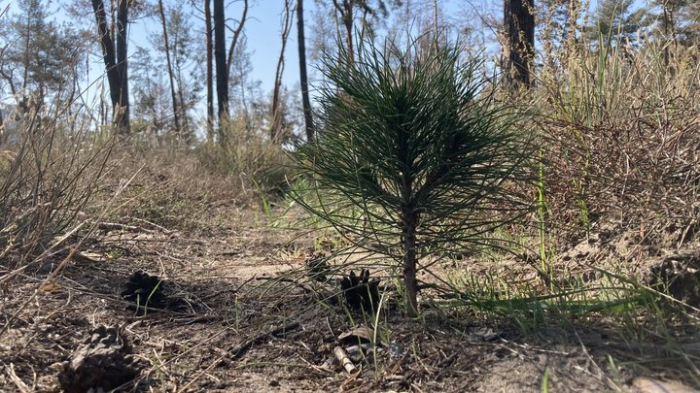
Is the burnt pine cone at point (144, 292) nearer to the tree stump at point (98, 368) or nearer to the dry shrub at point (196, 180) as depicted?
the dry shrub at point (196, 180)

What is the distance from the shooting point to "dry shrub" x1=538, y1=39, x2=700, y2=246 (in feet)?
7.20

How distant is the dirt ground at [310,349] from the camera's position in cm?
147

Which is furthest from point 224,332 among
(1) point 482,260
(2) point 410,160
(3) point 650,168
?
(3) point 650,168

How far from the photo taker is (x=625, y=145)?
235 centimetres

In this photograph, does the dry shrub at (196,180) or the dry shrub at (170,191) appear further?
the dry shrub at (196,180)

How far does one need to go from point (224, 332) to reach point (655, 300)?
56.4 inches

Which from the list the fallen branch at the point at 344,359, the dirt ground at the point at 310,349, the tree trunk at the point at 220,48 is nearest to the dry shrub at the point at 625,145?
the dirt ground at the point at 310,349

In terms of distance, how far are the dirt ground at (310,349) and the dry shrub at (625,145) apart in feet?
2.34

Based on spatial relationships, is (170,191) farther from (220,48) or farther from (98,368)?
(220,48)

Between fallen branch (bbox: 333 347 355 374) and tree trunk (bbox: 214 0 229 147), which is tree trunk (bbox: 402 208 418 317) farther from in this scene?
tree trunk (bbox: 214 0 229 147)

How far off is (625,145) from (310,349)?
1.57 m

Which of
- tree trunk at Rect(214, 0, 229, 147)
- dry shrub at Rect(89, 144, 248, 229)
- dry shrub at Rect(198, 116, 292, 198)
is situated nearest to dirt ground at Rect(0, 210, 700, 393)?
dry shrub at Rect(89, 144, 248, 229)

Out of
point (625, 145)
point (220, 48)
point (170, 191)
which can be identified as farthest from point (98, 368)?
point (220, 48)

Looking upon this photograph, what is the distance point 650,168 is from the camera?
2.24 m
